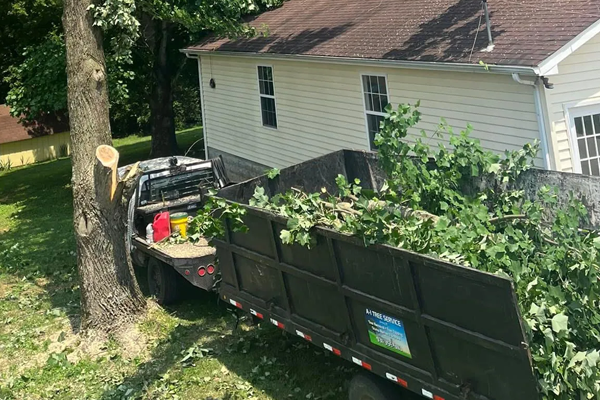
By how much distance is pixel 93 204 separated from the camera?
31.8 feet

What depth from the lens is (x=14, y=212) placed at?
20.8 m

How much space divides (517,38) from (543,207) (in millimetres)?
4011

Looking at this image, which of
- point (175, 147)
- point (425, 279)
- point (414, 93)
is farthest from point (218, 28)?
point (425, 279)

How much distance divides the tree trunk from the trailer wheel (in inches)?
660

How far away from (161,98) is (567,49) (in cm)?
1534

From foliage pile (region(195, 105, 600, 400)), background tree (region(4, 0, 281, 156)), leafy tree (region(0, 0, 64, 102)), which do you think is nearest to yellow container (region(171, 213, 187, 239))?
foliage pile (region(195, 105, 600, 400))

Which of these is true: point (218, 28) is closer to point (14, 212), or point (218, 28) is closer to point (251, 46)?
point (251, 46)

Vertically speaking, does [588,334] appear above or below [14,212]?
below

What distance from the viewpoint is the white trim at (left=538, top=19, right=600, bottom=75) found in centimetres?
950

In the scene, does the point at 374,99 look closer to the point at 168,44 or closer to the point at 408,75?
the point at 408,75

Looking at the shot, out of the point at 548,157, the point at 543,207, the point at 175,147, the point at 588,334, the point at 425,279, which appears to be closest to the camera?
the point at 588,334

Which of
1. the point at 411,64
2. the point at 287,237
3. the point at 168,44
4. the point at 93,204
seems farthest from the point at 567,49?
the point at 168,44

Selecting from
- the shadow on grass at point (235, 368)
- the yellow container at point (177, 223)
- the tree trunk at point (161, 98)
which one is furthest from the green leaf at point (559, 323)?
the tree trunk at point (161, 98)

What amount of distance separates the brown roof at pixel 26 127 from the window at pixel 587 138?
2790 centimetres
